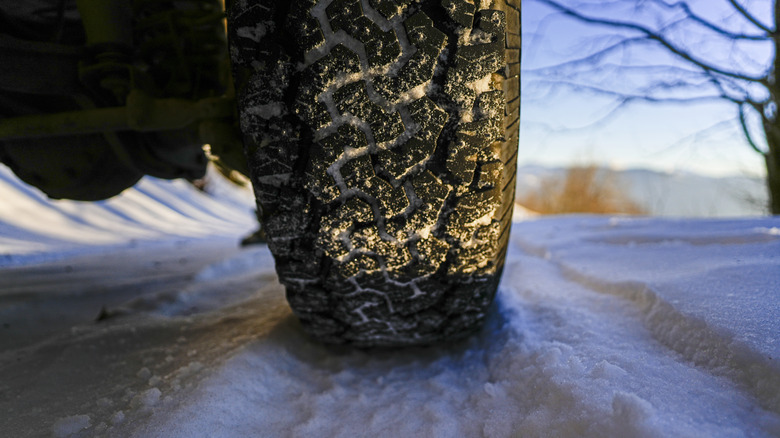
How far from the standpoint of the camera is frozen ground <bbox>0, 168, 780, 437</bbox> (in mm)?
511

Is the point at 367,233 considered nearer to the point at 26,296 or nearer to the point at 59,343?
the point at 59,343

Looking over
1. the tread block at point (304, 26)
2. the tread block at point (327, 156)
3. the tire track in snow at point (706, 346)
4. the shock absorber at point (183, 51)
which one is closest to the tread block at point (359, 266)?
the tread block at point (327, 156)

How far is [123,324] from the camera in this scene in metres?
0.96

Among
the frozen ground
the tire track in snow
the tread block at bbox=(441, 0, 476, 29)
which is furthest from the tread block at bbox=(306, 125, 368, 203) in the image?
the tire track in snow

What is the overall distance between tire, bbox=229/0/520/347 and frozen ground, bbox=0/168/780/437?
0.20m

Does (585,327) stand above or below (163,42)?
below

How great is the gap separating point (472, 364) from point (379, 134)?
0.50 m

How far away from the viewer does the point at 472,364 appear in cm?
75

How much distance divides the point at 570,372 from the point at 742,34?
343cm

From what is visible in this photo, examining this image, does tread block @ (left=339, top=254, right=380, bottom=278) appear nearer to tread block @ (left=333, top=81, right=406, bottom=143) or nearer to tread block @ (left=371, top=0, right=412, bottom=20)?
tread block @ (left=333, top=81, right=406, bottom=143)

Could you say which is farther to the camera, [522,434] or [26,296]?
[26,296]

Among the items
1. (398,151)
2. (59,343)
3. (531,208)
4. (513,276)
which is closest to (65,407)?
(59,343)

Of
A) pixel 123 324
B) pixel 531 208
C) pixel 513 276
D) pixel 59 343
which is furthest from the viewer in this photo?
pixel 531 208

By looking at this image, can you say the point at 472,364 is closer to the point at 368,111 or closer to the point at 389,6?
the point at 368,111
